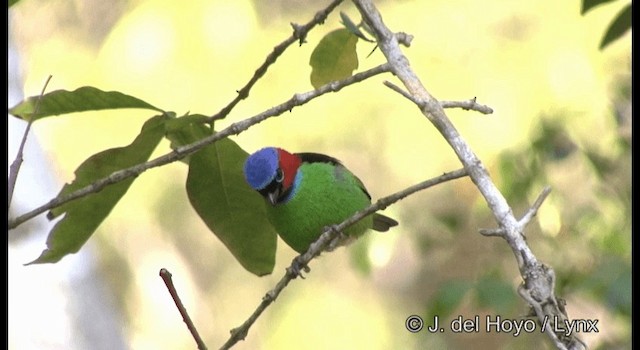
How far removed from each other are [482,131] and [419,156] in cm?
75

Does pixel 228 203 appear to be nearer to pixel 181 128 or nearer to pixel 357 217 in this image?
pixel 181 128

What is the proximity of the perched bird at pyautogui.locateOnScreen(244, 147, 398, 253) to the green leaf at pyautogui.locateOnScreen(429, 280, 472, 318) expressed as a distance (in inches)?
12.4

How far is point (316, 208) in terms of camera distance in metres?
2.61

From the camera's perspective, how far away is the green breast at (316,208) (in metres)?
2.59

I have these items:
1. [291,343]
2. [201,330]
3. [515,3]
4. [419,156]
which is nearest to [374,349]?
[291,343]

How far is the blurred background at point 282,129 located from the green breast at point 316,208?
226 centimetres

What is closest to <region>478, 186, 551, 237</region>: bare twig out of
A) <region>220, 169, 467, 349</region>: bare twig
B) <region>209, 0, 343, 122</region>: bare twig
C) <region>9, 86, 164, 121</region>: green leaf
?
<region>220, 169, 467, 349</region>: bare twig

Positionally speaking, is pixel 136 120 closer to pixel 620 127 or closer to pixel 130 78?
pixel 130 78

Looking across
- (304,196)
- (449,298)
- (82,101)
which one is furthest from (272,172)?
(82,101)

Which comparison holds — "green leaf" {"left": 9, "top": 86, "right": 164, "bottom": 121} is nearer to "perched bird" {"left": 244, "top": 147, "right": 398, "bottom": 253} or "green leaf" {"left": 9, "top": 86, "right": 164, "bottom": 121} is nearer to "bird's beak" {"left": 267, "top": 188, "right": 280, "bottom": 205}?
"perched bird" {"left": 244, "top": 147, "right": 398, "bottom": 253}

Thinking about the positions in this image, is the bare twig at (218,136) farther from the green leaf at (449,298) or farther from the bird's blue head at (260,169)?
the green leaf at (449,298)

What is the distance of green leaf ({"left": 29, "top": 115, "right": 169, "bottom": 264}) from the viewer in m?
1.88

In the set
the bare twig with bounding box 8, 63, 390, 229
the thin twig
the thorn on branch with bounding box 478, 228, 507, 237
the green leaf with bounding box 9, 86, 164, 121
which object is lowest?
the thorn on branch with bounding box 478, 228, 507, 237

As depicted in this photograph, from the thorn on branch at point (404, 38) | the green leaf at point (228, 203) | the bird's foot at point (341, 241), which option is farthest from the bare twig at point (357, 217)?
the bird's foot at point (341, 241)
